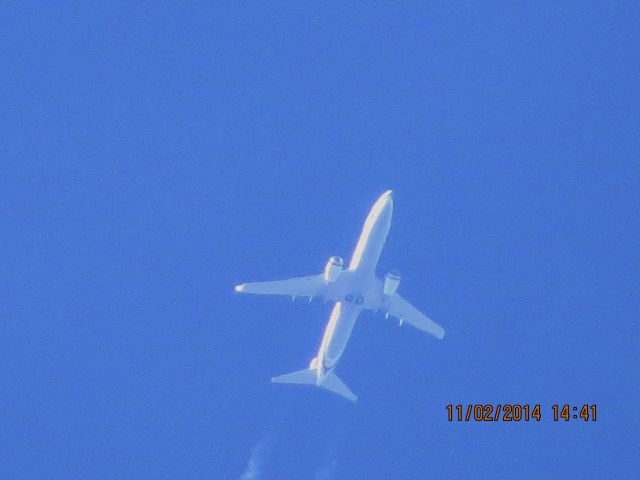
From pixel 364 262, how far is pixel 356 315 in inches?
213

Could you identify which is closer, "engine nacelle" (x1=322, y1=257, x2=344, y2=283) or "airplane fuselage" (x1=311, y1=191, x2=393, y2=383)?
"airplane fuselage" (x1=311, y1=191, x2=393, y2=383)

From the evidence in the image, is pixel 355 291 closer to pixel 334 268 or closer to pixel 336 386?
pixel 334 268

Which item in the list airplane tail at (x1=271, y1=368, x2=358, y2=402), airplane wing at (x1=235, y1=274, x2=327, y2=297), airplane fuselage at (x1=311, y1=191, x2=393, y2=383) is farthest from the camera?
airplane tail at (x1=271, y1=368, x2=358, y2=402)

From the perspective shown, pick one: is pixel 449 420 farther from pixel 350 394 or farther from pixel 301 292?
pixel 301 292

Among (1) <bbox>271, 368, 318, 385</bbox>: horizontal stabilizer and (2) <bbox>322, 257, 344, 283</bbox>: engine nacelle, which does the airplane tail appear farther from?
(2) <bbox>322, 257, 344, 283</bbox>: engine nacelle

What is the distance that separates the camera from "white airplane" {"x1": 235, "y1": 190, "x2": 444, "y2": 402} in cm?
7338

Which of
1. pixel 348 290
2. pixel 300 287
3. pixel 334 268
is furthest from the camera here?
pixel 300 287

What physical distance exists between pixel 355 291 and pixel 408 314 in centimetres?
699

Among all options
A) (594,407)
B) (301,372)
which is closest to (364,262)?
(301,372)

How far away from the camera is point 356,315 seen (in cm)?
7788

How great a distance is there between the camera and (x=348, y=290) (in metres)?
76.4

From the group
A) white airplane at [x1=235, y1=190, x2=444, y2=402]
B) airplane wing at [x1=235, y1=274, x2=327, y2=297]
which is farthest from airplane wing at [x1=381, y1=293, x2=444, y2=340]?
airplane wing at [x1=235, y1=274, x2=327, y2=297]

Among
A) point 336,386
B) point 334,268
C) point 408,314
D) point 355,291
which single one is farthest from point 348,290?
point 336,386

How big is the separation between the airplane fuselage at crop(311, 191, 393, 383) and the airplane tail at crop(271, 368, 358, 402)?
1.84 meters
